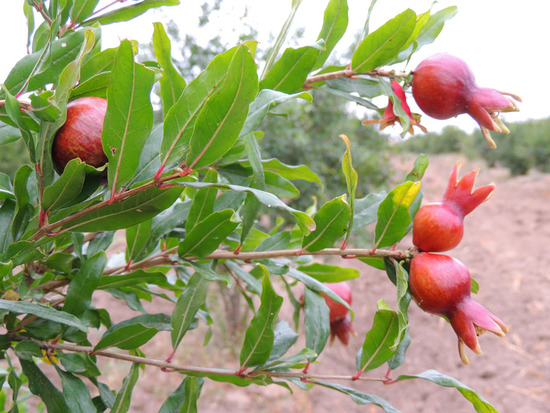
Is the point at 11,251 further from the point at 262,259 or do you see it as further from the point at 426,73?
the point at 426,73

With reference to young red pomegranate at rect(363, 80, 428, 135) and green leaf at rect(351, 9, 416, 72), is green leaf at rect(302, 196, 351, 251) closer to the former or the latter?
young red pomegranate at rect(363, 80, 428, 135)

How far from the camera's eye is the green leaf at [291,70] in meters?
0.67

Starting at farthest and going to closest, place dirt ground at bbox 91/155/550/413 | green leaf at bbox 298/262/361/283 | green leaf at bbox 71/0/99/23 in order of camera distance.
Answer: dirt ground at bbox 91/155/550/413 → green leaf at bbox 298/262/361/283 → green leaf at bbox 71/0/99/23

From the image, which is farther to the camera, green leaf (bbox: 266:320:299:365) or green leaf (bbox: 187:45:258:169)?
green leaf (bbox: 266:320:299:365)

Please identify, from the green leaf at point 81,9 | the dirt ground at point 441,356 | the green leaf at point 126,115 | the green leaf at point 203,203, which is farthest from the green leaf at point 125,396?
the dirt ground at point 441,356

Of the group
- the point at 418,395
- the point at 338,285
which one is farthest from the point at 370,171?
the point at 338,285

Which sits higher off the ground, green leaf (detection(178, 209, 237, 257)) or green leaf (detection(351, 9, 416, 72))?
green leaf (detection(351, 9, 416, 72))

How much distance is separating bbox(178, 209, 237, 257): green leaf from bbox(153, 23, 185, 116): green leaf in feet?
0.58

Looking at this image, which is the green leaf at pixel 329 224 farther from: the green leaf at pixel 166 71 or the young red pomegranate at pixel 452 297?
the green leaf at pixel 166 71

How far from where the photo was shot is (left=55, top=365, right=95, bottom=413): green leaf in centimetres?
67

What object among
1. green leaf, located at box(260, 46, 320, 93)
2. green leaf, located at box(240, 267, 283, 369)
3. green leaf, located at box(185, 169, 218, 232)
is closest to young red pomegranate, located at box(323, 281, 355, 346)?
green leaf, located at box(240, 267, 283, 369)

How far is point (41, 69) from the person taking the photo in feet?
2.02

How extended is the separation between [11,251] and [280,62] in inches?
17.6

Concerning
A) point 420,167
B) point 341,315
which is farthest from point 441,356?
point 420,167
